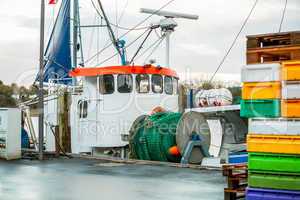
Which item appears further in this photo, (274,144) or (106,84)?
(106,84)

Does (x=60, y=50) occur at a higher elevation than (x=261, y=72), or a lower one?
higher

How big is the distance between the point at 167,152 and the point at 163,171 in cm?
224

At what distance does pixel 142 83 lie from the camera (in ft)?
58.6

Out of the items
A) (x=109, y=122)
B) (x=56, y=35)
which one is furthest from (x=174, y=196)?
(x=56, y=35)

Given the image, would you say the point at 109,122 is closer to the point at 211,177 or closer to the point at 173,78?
the point at 173,78

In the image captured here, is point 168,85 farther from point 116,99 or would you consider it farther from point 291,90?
point 291,90

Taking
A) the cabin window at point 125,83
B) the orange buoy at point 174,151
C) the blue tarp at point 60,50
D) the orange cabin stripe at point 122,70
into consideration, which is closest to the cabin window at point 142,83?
the orange cabin stripe at point 122,70

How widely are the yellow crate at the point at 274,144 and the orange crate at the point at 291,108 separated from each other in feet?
1.06

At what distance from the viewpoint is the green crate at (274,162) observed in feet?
24.3

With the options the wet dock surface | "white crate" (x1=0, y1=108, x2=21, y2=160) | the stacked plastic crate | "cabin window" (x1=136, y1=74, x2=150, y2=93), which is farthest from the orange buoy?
the stacked plastic crate

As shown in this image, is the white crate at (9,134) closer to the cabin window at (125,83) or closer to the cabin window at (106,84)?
the cabin window at (106,84)

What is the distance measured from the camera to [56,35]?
23.3 meters

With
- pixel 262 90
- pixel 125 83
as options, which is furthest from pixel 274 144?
pixel 125 83

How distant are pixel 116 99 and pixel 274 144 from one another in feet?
34.5
